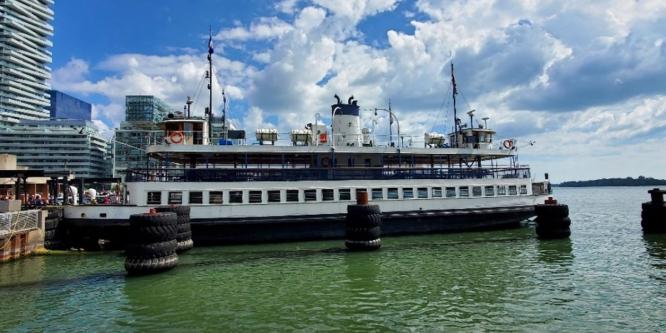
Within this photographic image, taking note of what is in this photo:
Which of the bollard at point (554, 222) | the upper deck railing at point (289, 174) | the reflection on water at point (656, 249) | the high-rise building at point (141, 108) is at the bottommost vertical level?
the reflection on water at point (656, 249)

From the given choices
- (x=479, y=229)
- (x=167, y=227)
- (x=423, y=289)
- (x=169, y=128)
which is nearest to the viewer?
(x=423, y=289)

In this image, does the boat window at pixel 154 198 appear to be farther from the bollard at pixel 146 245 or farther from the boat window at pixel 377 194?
the boat window at pixel 377 194

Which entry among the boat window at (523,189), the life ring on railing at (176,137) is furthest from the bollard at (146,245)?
the boat window at (523,189)

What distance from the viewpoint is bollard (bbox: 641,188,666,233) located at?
2452 centimetres

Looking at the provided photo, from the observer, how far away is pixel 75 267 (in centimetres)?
1605

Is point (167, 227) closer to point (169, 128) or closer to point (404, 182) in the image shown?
point (169, 128)

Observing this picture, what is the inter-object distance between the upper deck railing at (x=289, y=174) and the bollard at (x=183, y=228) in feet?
10.4

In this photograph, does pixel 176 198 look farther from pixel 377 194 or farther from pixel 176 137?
pixel 377 194

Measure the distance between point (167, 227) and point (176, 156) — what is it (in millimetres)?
10614

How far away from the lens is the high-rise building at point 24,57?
474ft

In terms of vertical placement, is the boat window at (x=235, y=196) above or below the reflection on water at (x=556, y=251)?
above

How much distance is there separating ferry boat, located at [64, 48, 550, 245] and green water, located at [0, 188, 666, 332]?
278 centimetres

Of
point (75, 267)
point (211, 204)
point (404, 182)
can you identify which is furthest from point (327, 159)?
point (75, 267)

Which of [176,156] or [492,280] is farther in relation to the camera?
[176,156]
